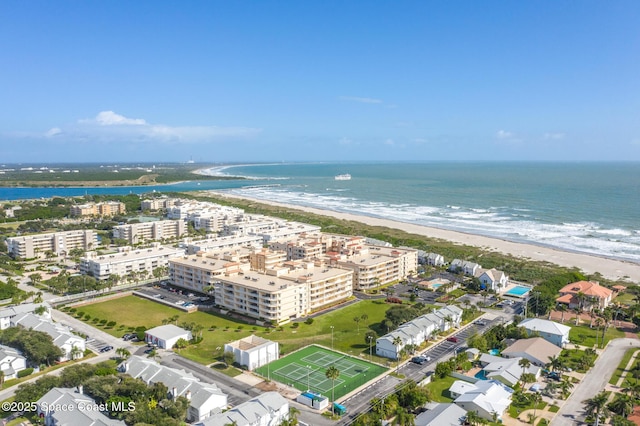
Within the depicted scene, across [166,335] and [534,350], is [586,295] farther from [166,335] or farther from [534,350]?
[166,335]

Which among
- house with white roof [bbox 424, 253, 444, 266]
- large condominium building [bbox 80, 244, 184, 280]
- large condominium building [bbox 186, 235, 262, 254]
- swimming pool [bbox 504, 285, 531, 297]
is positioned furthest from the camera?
large condominium building [bbox 186, 235, 262, 254]

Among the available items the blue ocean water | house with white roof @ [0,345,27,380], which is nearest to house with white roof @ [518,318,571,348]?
the blue ocean water

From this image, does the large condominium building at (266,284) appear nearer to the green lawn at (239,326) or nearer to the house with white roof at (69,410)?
the green lawn at (239,326)

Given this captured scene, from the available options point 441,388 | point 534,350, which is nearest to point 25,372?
point 441,388

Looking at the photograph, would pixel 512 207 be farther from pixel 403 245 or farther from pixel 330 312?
pixel 330 312

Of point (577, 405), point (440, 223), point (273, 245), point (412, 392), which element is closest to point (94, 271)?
point (273, 245)

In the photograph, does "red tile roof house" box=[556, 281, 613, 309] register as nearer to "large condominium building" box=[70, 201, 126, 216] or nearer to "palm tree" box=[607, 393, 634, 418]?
"palm tree" box=[607, 393, 634, 418]

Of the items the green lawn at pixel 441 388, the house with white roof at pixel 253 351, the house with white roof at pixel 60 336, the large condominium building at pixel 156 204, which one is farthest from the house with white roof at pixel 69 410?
the large condominium building at pixel 156 204
